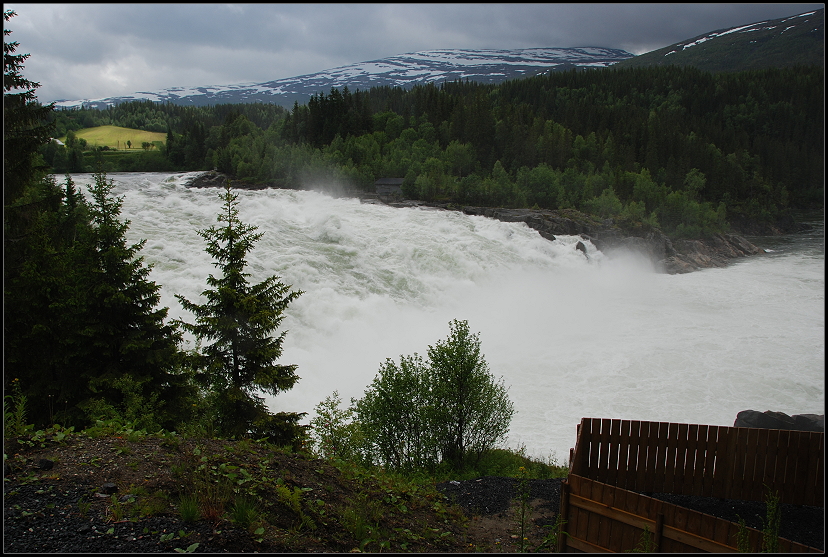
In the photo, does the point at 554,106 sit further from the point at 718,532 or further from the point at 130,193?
the point at 718,532

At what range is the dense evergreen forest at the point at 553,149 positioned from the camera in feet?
187

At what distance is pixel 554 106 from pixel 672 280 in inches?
2732

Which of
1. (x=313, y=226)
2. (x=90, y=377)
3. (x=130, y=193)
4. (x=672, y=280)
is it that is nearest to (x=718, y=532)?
(x=90, y=377)

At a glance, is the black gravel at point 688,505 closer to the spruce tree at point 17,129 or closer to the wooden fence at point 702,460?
the wooden fence at point 702,460

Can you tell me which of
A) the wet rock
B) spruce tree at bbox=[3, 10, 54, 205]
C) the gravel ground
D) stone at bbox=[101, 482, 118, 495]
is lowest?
stone at bbox=[101, 482, 118, 495]

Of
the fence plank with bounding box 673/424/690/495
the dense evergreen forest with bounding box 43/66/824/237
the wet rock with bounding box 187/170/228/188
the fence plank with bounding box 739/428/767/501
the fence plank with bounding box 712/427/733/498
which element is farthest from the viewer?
the dense evergreen forest with bounding box 43/66/824/237

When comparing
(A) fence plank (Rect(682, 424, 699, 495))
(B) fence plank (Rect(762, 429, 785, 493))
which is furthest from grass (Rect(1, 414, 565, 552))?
(B) fence plank (Rect(762, 429, 785, 493))

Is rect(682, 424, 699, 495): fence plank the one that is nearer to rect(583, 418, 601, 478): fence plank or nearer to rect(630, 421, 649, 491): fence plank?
rect(630, 421, 649, 491): fence plank

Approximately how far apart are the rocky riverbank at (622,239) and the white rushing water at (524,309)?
5.69 ft

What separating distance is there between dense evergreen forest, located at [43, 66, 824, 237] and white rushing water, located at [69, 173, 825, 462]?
11803mm

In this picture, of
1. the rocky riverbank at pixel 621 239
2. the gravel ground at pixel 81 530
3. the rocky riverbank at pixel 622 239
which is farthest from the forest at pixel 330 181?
the rocky riverbank at pixel 621 239

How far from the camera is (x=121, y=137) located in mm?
93438

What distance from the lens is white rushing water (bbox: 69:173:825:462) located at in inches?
831

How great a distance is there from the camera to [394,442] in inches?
484
